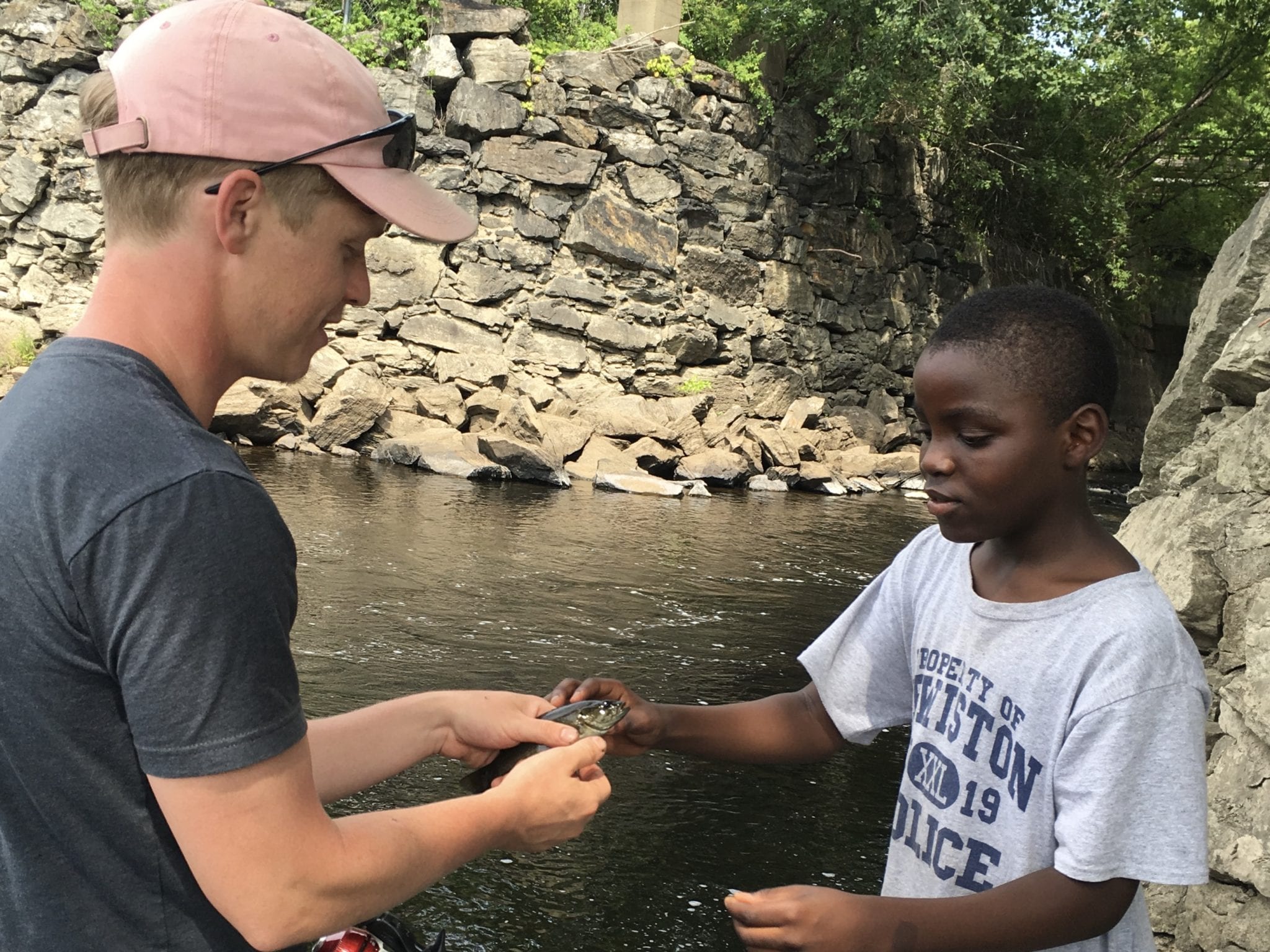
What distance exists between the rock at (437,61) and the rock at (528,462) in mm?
5987

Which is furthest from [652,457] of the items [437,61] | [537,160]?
[437,61]

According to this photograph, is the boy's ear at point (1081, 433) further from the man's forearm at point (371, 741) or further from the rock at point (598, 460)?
the rock at point (598, 460)

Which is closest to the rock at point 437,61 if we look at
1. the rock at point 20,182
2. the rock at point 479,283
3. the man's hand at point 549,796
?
the rock at point 479,283

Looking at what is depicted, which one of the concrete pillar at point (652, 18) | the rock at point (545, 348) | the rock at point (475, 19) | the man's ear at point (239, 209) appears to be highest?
the concrete pillar at point (652, 18)

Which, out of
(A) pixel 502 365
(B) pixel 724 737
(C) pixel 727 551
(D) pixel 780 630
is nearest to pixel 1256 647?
(B) pixel 724 737

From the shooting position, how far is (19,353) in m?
15.6

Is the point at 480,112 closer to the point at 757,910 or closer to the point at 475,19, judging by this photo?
the point at 475,19

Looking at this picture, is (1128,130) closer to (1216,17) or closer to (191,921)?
(1216,17)

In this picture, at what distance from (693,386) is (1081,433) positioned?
16169mm

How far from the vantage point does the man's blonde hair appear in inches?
51.9

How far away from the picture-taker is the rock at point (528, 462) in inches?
554

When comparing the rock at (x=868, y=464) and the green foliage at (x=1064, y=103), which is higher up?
the green foliage at (x=1064, y=103)

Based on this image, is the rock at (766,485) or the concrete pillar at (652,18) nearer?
the rock at (766,485)

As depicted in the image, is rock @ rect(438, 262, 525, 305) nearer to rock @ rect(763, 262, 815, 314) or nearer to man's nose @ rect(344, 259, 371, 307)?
rock @ rect(763, 262, 815, 314)
